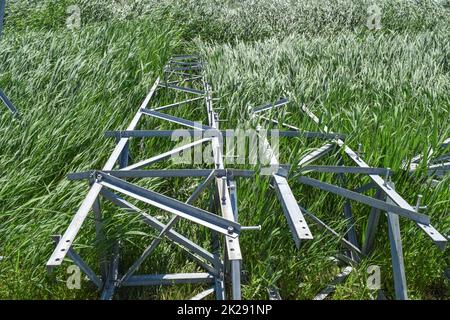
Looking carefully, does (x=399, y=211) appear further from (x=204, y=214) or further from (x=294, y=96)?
(x=294, y=96)

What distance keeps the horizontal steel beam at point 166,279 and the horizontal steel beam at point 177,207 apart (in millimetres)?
486

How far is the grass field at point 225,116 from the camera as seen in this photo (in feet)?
7.70

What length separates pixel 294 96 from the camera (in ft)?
12.5

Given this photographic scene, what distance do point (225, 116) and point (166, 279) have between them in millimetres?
1789

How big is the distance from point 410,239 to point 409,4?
260 inches

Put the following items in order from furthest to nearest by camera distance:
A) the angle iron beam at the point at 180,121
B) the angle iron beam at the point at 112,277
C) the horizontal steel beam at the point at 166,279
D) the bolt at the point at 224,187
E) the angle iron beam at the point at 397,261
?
the angle iron beam at the point at 180,121 < the horizontal steel beam at the point at 166,279 < the angle iron beam at the point at 112,277 < the bolt at the point at 224,187 < the angle iron beam at the point at 397,261

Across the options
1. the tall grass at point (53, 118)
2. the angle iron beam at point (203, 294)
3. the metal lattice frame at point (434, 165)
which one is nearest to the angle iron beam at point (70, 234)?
the tall grass at point (53, 118)

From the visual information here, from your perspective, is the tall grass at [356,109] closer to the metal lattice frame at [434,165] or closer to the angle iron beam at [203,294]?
the metal lattice frame at [434,165]

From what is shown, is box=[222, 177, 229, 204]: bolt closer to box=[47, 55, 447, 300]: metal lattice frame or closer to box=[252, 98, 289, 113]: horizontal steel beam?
box=[47, 55, 447, 300]: metal lattice frame

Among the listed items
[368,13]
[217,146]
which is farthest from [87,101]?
[368,13]

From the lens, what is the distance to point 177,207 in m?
1.99

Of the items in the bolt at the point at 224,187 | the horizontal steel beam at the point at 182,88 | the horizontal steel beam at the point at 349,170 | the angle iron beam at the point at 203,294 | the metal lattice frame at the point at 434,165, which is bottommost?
the angle iron beam at the point at 203,294

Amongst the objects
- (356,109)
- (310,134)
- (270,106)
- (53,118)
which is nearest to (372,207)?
(310,134)

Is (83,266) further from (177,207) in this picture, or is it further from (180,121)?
(180,121)
